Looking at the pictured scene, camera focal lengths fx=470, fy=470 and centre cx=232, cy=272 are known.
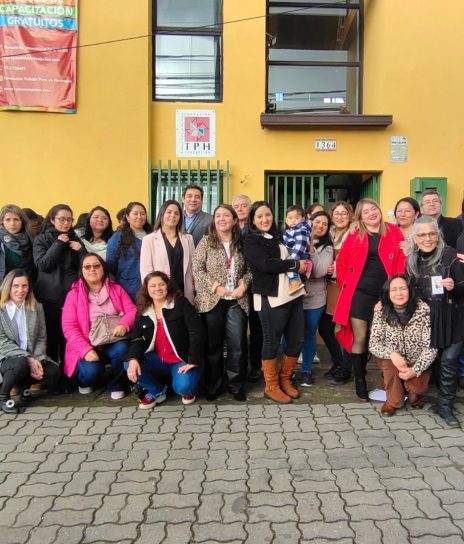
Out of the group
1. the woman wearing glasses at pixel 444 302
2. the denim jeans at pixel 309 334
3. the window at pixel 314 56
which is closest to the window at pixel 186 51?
the window at pixel 314 56

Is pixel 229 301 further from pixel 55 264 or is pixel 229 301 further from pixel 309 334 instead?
pixel 55 264

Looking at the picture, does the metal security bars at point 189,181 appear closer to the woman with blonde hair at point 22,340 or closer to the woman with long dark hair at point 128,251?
the woman with long dark hair at point 128,251

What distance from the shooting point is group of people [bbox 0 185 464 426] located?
152 inches

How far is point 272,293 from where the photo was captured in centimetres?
405

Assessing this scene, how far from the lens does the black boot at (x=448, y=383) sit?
12.3ft

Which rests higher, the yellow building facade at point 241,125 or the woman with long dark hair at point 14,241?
the yellow building facade at point 241,125

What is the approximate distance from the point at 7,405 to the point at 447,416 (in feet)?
11.9

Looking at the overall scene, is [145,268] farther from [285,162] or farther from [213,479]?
[285,162]

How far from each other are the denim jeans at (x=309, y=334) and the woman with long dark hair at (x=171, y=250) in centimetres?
116

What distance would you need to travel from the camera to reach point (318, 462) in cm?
312

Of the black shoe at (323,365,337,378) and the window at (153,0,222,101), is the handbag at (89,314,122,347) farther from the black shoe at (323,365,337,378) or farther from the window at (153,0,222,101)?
the window at (153,0,222,101)

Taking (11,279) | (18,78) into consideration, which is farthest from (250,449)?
(18,78)


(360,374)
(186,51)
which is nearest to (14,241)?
(360,374)

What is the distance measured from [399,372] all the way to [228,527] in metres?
2.02
